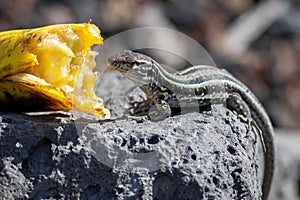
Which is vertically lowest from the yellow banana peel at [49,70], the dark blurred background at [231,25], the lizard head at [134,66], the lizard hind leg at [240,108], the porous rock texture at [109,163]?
the porous rock texture at [109,163]

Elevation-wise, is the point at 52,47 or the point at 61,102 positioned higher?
the point at 52,47

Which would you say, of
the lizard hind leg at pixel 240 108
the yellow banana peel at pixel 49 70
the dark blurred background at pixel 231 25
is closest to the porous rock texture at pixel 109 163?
the yellow banana peel at pixel 49 70

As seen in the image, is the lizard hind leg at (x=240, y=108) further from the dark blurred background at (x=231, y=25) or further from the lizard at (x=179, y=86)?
the dark blurred background at (x=231, y=25)

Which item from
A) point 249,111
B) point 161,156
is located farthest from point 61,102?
point 249,111

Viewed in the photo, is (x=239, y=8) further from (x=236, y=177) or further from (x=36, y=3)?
(x=236, y=177)

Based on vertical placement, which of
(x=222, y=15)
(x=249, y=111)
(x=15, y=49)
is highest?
(x=222, y=15)

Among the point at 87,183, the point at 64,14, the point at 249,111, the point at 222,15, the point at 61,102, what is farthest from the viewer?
the point at 222,15

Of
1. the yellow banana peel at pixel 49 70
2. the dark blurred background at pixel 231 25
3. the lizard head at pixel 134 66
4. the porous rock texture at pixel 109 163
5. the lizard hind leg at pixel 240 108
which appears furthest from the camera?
the dark blurred background at pixel 231 25

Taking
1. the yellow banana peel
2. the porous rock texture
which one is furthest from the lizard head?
the porous rock texture

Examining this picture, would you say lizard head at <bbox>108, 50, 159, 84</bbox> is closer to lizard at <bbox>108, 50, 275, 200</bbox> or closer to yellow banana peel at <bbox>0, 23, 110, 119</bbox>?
lizard at <bbox>108, 50, 275, 200</bbox>
